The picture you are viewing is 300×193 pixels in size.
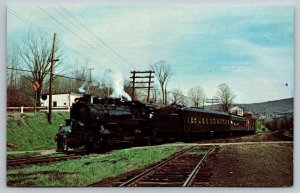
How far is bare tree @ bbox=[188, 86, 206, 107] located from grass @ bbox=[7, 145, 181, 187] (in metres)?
0.83

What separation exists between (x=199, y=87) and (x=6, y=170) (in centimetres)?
238

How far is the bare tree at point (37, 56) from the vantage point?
6.14 m

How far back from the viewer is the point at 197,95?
625 centimetres

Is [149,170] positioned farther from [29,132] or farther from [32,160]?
[29,132]

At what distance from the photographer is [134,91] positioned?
6480 mm

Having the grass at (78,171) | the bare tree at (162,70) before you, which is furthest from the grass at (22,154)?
the bare tree at (162,70)

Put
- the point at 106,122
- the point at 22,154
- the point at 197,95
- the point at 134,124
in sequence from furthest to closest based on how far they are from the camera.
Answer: the point at 134,124, the point at 106,122, the point at 197,95, the point at 22,154

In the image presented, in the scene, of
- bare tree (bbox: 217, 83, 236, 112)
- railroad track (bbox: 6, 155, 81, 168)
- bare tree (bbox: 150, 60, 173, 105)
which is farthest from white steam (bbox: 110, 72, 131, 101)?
bare tree (bbox: 217, 83, 236, 112)

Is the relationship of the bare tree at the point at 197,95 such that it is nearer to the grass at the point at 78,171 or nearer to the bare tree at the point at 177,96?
the bare tree at the point at 177,96

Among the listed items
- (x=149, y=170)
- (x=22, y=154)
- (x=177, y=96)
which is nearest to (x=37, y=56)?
(x=22, y=154)

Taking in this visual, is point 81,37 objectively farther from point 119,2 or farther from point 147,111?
point 147,111

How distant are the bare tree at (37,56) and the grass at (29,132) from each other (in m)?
0.21

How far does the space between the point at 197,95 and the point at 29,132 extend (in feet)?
6.51

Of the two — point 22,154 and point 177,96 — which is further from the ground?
point 177,96
